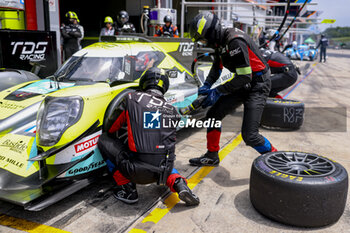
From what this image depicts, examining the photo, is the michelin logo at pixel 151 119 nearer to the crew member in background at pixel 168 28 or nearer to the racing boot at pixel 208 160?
the racing boot at pixel 208 160

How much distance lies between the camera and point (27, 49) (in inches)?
264

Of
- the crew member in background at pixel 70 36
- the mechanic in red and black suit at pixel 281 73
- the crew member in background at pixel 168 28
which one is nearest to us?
the mechanic in red and black suit at pixel 281 73

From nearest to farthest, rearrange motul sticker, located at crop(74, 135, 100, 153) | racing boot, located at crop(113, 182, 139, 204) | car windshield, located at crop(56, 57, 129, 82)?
motul sticker, located at crop(74, 135, 100, 153) → racing boot, located at crop(113, 182, 139, 204) → car windshield, located at crop(56, 57, 129, 82)

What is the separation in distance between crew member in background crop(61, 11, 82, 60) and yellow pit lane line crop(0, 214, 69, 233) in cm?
707

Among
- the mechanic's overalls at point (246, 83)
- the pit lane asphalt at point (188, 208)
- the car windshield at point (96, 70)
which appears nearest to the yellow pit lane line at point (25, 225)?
the pit lane asphalt at point (188, 208)

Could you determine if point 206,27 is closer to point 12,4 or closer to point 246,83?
point 246,83

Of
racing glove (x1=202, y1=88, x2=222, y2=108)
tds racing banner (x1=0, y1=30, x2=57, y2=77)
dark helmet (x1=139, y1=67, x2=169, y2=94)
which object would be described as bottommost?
racing glove (x1=202, y1=88, x2=222, y2=108)

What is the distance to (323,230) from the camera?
2645 millimetres

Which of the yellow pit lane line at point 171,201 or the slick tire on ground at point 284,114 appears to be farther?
the slick tire on ground at point 284,114

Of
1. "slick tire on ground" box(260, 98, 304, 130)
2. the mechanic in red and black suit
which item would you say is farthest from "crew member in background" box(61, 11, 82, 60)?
"slick tire on ground" box(260, 98, 304, 130)

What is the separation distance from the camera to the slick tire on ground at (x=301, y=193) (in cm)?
252

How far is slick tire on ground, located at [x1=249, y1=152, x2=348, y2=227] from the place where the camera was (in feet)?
8.25

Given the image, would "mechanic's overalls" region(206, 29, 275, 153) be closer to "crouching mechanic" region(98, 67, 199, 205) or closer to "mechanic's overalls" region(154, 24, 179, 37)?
"crouching mechanic" region(98, 67, 199, 205)

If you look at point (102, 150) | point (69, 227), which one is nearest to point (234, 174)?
point (102, 150)
